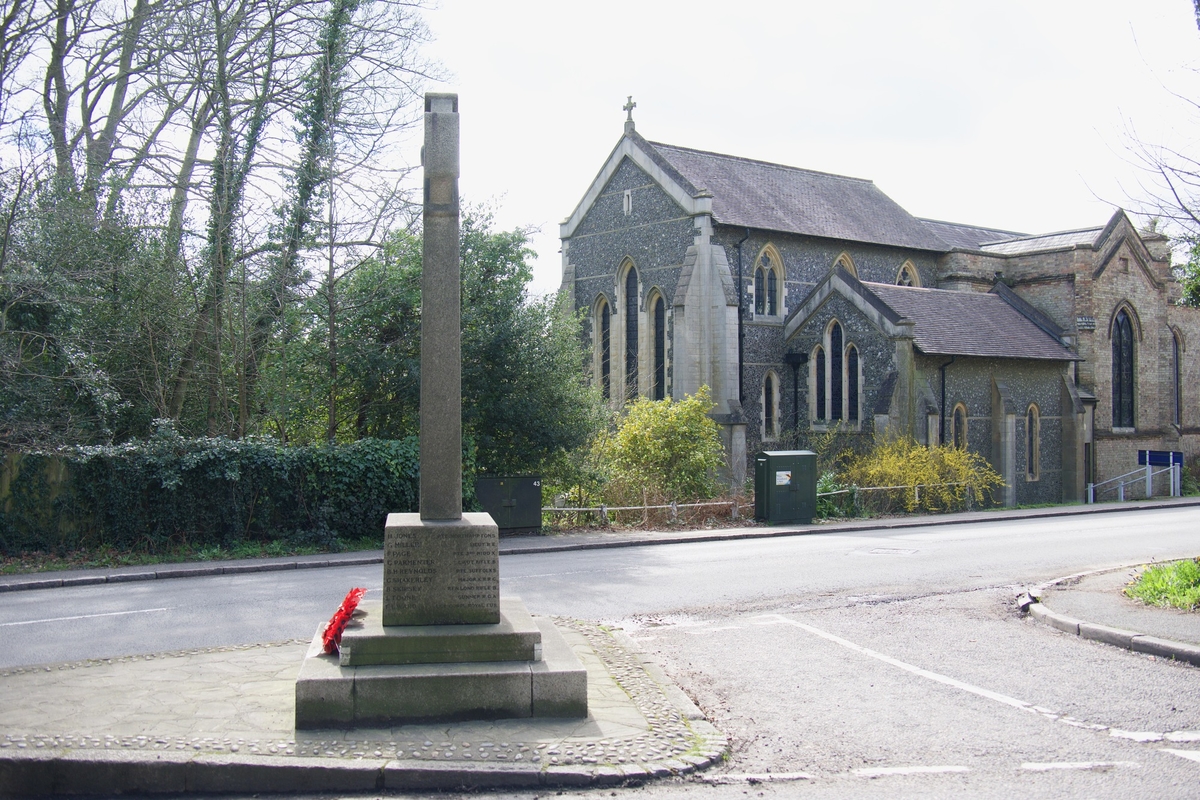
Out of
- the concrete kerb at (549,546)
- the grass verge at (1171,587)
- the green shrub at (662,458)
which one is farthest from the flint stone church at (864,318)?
the grass verge at (1171,587)

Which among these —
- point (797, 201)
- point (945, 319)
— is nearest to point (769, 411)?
point (945, 319)

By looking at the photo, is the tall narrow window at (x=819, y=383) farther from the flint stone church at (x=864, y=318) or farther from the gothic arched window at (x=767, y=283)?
the gothic arched window at (x=767, y=283)

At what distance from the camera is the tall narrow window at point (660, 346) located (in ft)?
100

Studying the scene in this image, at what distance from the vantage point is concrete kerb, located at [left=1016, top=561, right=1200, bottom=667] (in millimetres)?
7770

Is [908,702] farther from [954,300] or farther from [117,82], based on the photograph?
[954,300]

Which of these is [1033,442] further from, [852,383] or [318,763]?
[318,763]

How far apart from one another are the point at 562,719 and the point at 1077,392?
29.7 m

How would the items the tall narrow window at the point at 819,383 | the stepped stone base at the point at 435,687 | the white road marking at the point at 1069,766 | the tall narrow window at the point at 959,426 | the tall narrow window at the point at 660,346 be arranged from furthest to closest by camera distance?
the tall narrow window at the point at 660,346
the tall narrow window at the point at 819,383
the tall narrow window at the point at 959,426
the stepped stone base at the point at 435,687
the white road marking at the point at 1069,766

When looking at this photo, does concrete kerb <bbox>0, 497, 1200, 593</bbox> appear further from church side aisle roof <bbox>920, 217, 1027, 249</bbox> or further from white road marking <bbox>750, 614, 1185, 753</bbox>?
church side aisle roof <bbox>920, 217, 1027, 249</bbox>

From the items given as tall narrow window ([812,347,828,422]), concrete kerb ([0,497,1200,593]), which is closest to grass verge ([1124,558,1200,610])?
concrete kerb ([0,497,1200,593])

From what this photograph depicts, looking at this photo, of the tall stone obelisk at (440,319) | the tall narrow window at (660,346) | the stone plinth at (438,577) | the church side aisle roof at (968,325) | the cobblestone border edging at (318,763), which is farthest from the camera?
the tall narrow window at (660,346)

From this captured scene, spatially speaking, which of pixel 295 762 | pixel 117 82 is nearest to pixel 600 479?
pixel 117 82

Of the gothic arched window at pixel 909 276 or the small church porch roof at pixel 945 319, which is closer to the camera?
the small church porch roof at pixel 945 319

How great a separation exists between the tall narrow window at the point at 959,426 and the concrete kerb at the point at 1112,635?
17.9 meters
